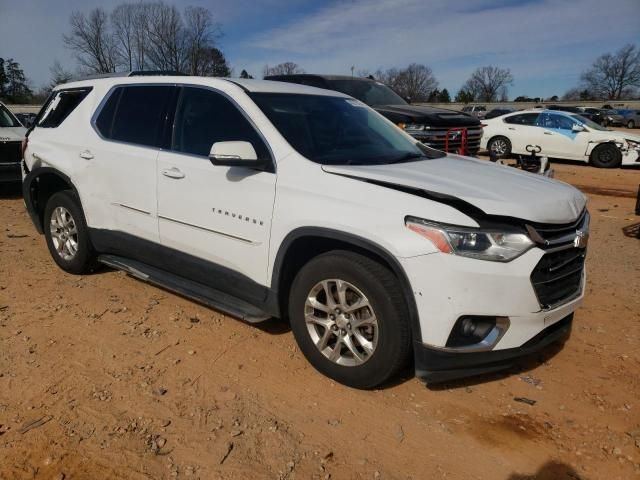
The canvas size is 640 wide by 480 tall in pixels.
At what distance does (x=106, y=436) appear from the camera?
2656 mm

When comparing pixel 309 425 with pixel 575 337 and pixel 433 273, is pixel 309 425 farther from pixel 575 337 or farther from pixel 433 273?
pixel 575 337

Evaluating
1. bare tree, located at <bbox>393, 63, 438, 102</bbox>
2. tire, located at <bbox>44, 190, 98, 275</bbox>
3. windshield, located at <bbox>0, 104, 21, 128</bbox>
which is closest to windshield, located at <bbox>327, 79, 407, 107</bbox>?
tire, located at <bbox>44, 190, 98, 275</bbox>

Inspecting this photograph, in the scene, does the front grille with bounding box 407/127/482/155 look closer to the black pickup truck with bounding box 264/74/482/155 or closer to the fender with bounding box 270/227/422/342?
the black pickup truck with bounding box 264/74/482/155

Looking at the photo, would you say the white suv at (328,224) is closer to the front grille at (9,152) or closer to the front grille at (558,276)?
the front grille at (558,276)

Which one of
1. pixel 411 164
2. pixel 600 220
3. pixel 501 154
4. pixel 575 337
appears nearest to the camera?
pixel 411 164

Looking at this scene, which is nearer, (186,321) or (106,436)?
(106,436)

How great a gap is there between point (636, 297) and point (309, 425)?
3495mm

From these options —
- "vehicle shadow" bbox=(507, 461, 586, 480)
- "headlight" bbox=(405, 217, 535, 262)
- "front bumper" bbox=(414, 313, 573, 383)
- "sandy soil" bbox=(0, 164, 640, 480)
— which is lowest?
"sandy soil" bbox=(0, 164, 640, 480)

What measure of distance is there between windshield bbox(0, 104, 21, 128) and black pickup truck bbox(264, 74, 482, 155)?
212 inches

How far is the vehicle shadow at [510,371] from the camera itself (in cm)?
320

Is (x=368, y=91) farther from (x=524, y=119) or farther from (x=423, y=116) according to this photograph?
(x=524, y=119)

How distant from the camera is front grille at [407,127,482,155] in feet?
29.6

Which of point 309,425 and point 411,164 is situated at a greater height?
point 411,164

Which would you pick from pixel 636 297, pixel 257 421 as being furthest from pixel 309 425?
pixel 636 297
